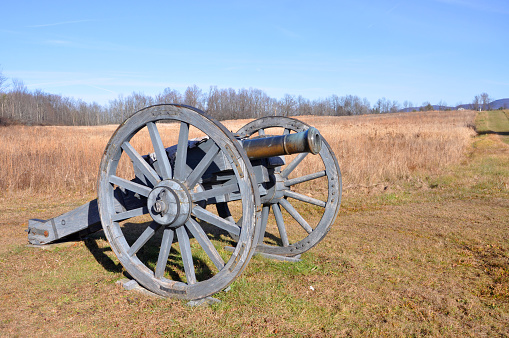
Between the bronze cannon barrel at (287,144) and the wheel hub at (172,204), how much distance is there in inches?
32.4

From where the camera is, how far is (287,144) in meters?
3.62

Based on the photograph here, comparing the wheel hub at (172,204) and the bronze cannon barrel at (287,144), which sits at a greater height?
the bronze cannon barrel at (287,144)

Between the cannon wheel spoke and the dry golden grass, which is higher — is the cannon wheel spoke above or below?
above

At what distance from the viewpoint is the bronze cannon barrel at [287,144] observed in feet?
11.6

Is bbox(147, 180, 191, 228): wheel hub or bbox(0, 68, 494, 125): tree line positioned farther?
bbox(0, 68, 494, 125): tree line

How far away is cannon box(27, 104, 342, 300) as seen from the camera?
124 inches

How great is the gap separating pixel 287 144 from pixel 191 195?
Result: 39.3 inches

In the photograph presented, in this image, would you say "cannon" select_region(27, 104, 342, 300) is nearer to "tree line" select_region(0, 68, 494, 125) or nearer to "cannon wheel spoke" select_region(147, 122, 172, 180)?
"cannon wheel spoke" select_region(147, 122, 172, 180)

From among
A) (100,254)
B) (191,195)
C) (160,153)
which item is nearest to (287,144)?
(191,195)

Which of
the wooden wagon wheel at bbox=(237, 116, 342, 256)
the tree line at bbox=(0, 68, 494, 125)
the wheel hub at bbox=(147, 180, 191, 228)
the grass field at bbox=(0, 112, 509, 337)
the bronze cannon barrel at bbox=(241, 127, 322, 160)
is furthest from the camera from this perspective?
the tree line at bbox=(0, 68, 494, 125)

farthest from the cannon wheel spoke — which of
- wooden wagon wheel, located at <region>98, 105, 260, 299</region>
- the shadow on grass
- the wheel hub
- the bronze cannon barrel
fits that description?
the shadow on grass

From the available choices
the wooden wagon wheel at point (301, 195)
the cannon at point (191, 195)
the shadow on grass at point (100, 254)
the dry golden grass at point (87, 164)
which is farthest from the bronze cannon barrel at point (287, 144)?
the dry golden grass at point (87, 164)

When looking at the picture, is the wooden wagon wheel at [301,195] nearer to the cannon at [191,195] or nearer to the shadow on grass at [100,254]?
the cannon at [191,195]

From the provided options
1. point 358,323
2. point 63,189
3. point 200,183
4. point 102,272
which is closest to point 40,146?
point 63,189
